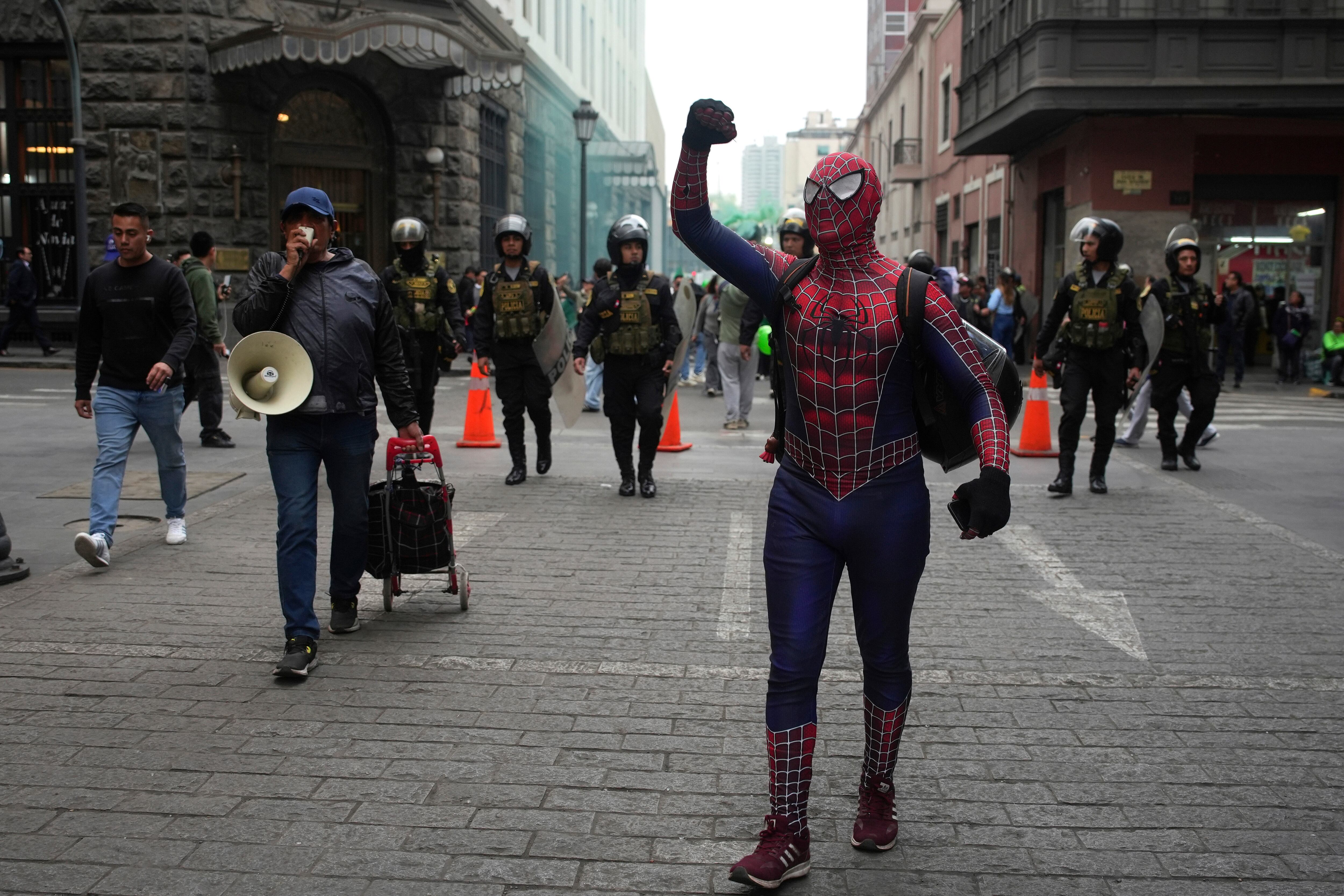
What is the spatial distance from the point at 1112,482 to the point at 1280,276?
49.6 feet

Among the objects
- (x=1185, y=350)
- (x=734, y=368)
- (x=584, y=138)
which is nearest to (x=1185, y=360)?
(x=1185, y=350)

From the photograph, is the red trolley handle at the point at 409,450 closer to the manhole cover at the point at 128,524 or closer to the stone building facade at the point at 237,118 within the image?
the manhole cover at the point at 128,524

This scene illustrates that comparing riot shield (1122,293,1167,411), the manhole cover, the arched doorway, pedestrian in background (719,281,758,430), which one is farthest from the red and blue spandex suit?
the arched doorway

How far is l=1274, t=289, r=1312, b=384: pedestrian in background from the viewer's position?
71.6 feet

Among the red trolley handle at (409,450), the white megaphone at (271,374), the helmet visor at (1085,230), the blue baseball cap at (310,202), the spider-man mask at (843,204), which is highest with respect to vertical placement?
the helmet visor at (1085,230)

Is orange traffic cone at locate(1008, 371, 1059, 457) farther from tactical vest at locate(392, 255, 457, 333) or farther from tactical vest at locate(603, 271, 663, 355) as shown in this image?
tactical vest at locate(392, 255, 457, 333)

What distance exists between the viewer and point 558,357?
10.4 meters

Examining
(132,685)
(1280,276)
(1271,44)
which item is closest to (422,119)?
(1271,44)

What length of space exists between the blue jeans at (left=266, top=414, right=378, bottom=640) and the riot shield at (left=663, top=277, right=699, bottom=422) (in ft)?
14.9

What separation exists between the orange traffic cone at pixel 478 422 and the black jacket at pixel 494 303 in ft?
7.30

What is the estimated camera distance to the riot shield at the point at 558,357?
1029 cm

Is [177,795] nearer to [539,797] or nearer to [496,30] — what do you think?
[539,797]

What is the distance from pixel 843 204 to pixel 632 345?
242 inches

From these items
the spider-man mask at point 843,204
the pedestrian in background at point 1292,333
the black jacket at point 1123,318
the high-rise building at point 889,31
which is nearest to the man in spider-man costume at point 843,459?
the spider-man mask at point 843,204
